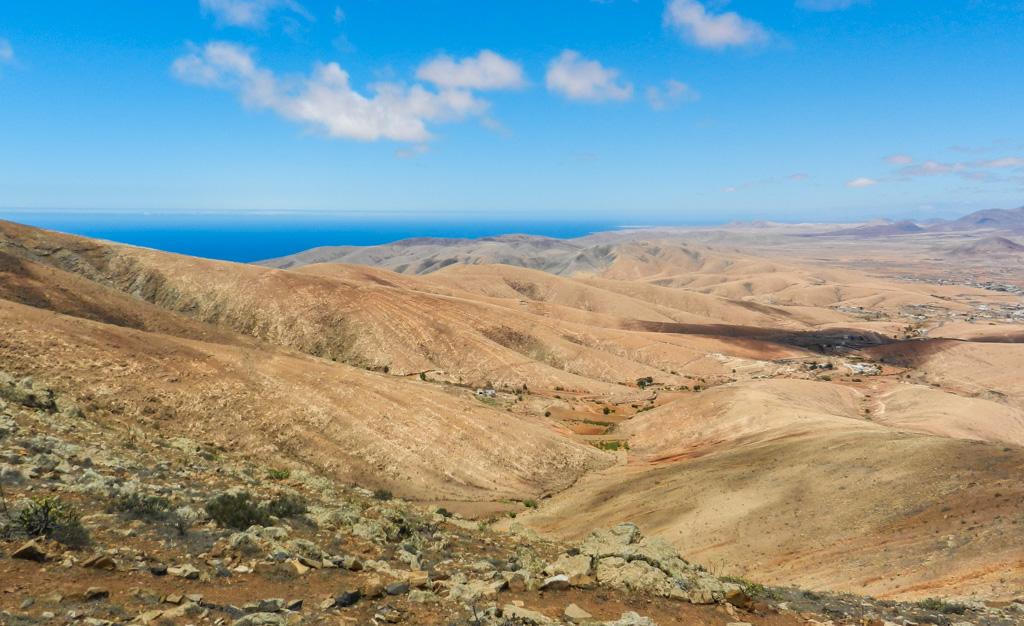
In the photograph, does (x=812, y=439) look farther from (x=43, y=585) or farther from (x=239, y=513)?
(x=43, y=585)

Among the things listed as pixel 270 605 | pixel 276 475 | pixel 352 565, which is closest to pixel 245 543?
pixel 352 565

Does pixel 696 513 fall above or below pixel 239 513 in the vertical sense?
below

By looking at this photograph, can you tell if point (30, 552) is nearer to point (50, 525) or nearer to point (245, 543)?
point (50, 525)

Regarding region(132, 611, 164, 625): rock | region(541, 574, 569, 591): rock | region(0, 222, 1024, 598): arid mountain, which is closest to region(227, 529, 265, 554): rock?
region(132, 611, 164, 625): rock

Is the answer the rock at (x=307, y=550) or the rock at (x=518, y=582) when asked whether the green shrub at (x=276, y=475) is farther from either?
the rock at (x=518, y=582)

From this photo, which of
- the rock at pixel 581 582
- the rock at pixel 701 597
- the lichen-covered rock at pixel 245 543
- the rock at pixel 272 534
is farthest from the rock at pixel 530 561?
the lichen-covered rock at pixel 245 543

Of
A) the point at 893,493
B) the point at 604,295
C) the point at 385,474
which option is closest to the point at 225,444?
the point at 385,474

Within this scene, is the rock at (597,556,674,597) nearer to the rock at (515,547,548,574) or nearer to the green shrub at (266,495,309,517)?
the rock at (515,547,548,574)
